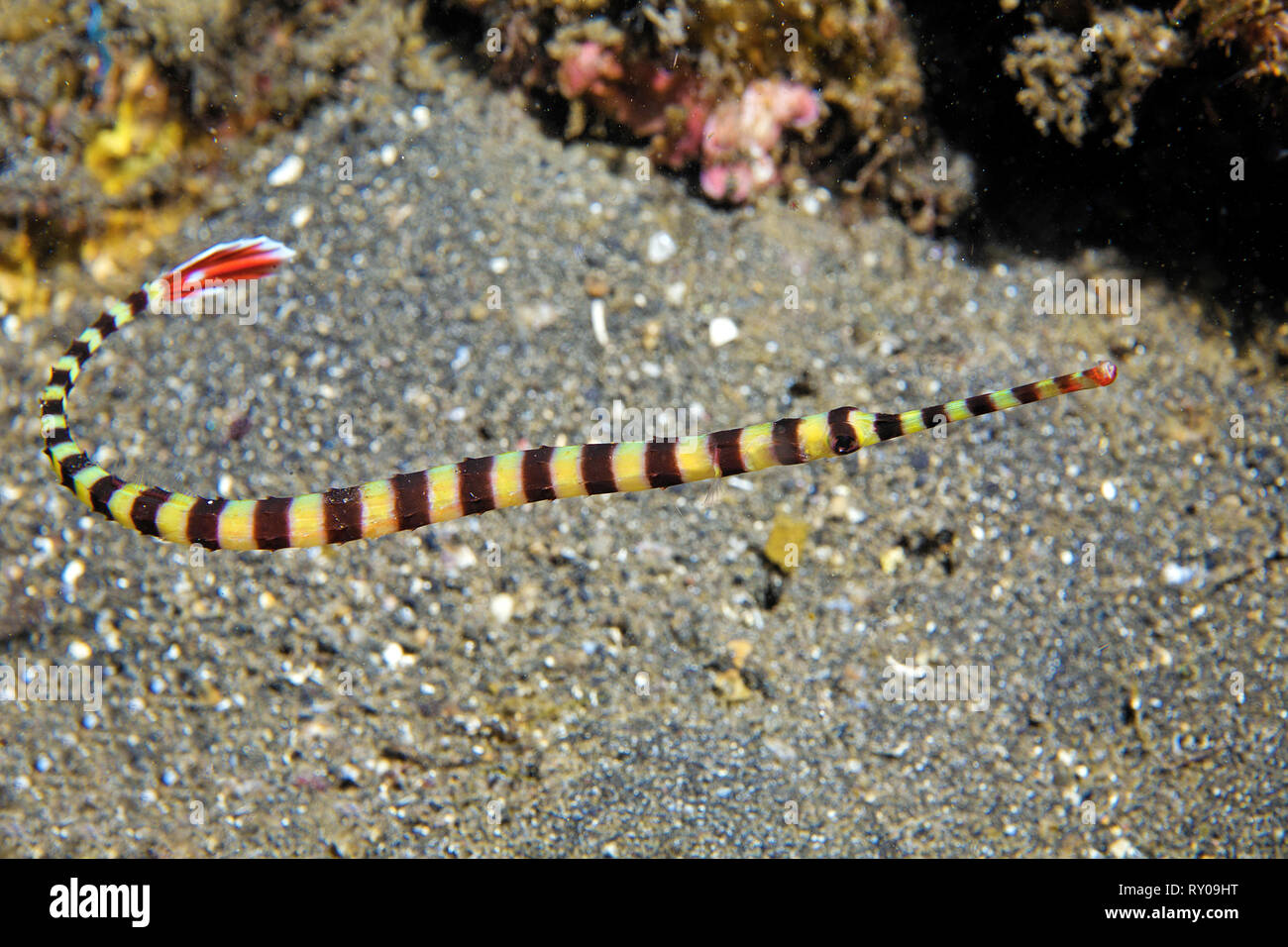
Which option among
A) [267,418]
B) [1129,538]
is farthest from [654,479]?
[1129,538]

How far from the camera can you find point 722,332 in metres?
4.28

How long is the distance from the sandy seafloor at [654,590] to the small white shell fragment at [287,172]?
0.59 meters

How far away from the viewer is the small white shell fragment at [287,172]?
4.86m

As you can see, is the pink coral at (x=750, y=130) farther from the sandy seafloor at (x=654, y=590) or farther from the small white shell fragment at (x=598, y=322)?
the small white shell fragment at (x=598, y=322)

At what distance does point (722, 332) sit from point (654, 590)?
135 cm

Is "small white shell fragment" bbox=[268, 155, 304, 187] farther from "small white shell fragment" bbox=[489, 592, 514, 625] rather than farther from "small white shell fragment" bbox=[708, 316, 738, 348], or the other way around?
"small white shell fragment" bbox=[489, 592, 514, 625]

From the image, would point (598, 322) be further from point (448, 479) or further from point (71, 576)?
point (71, 576)

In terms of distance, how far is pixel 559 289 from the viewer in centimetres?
437

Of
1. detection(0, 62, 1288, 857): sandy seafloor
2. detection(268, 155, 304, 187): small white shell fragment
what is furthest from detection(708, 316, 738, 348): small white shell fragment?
detection(268, 155, 304, 187): small white shell fragment

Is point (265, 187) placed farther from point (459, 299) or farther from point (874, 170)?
point (874, 170)

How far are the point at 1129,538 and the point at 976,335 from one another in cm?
124

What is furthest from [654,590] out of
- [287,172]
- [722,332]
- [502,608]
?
[287,172]

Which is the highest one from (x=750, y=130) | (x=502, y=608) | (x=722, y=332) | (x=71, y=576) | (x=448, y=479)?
(x=750, y=130)
